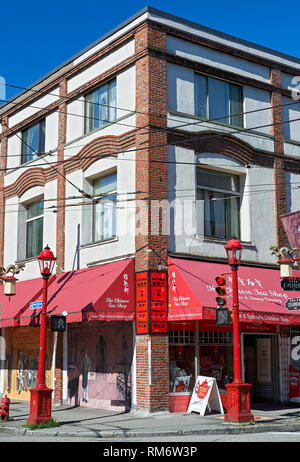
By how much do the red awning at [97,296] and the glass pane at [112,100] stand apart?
4.92 m

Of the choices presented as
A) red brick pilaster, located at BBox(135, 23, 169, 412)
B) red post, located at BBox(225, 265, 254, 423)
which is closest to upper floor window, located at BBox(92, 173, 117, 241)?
red brick pilaster, located at BBox(135, 23, 169, 412)

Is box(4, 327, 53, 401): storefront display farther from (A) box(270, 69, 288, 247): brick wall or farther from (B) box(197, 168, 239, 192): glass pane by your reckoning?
(A) box(270, 69, 288, 247): brick wall

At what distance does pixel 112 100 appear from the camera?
20109 millimetres

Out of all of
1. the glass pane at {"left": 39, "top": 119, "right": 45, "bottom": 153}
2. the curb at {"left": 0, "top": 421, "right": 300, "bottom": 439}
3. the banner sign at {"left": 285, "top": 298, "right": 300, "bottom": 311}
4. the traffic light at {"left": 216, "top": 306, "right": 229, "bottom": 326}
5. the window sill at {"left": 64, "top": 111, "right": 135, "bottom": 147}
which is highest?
the glass pane at {"left": 39, "top": 119, "right": 45, "bottom": 153}

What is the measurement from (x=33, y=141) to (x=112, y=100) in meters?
5.57

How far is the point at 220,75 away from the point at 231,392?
409 inches

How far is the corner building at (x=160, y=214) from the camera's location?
1720cm

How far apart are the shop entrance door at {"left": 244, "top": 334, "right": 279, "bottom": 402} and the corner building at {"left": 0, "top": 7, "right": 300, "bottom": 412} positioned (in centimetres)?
5

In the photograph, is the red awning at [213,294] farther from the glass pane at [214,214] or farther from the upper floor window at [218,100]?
the upper floor window at [218,100]

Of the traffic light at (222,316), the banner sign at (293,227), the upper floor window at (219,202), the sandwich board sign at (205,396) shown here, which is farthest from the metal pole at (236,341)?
the upper floor window at (219,202)

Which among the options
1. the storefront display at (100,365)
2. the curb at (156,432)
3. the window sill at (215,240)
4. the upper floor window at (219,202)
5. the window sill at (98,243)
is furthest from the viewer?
the upper floor window at (219,202)

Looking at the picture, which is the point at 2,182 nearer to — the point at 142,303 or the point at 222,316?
the point at 142,303

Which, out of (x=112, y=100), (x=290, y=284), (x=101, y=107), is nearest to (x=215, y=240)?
(x=290, y=284)

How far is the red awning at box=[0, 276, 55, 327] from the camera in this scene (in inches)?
789
